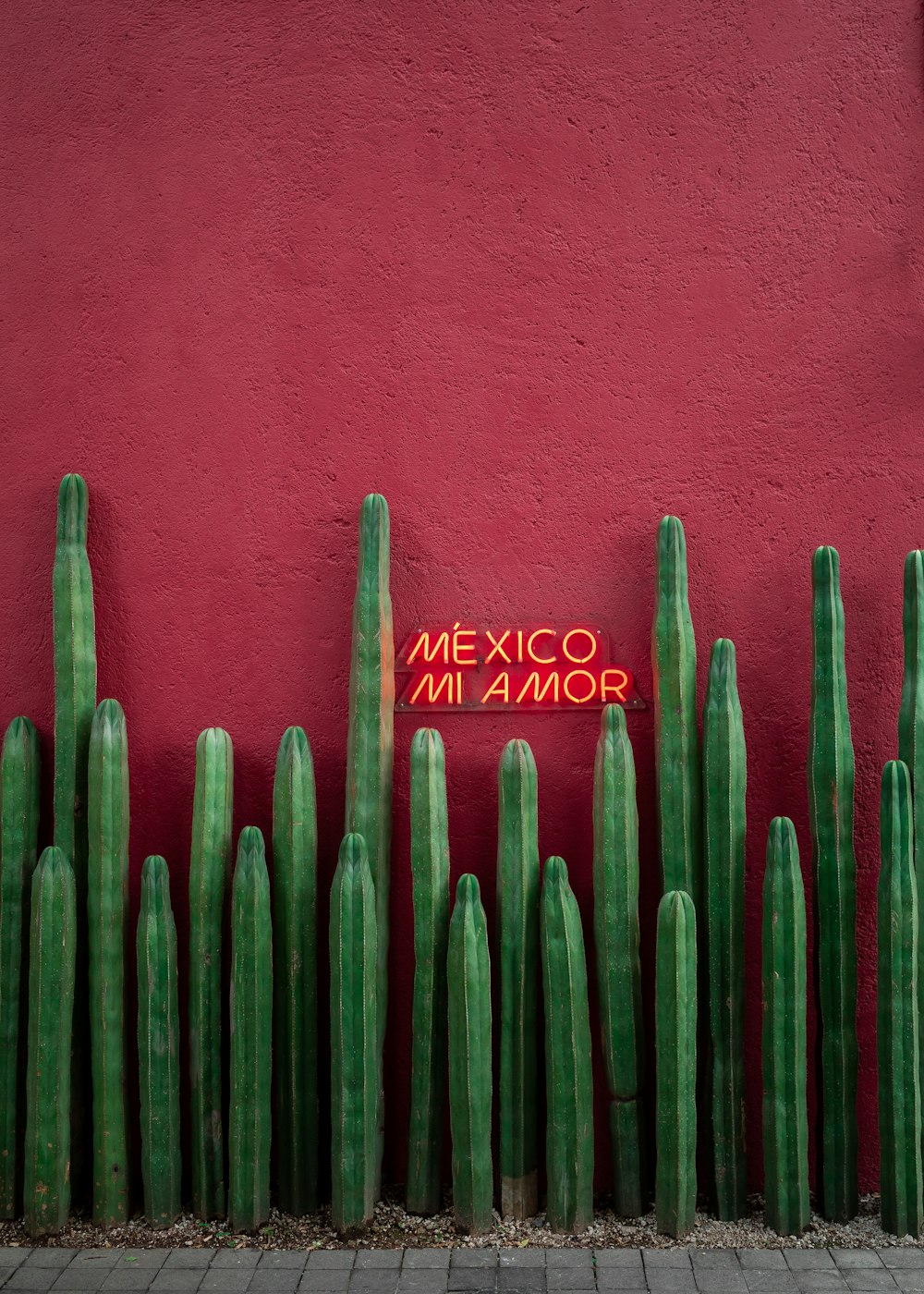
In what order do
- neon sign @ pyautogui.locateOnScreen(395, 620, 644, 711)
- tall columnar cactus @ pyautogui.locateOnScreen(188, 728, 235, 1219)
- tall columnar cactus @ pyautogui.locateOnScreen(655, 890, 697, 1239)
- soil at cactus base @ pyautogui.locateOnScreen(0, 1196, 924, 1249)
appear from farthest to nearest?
neon sign @ pyautogui.locateOnScreen(395, 620, 644, 711) < tall columnar cactus @ pyautogui.locateOnScreen(188, 728, 235, 1219) < soil at cactus base @ pyautogui.locateOnScreen(0, 1196, 924, 1249) < tall columnar cactus @ pyautogui.locateOnScreen(655, 890, 697, 1239)

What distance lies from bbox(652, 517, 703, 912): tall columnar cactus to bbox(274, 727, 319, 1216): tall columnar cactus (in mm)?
1103

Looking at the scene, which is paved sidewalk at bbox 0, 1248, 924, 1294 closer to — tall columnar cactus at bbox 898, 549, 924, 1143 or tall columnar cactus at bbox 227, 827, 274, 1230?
tall columnar cactus at bbox 227, 827, 274, 1230

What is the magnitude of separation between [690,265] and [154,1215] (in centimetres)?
349

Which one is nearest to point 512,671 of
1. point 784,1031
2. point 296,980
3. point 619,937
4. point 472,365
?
point 619,937

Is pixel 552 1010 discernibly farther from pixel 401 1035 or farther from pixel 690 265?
pixel 690 265

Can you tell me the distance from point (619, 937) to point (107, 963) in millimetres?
1573

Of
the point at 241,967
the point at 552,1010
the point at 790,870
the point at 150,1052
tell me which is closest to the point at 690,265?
the point at 790,870

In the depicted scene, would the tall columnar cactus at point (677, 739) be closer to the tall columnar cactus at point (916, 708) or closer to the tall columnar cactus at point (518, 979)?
the tall columnar cactus at point (518, 979)

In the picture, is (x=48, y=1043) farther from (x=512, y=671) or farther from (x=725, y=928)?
(x=725, y=928)

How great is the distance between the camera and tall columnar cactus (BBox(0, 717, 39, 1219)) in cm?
323

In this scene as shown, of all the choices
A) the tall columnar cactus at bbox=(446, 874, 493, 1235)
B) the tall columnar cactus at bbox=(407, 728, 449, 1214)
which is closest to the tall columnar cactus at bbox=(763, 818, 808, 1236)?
the tall columnar cactus at bbox=(446, 874, 493, 1235)

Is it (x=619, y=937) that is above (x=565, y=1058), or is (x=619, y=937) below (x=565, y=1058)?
above

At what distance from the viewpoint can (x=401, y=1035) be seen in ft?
11.3

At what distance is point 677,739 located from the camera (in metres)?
3.21
